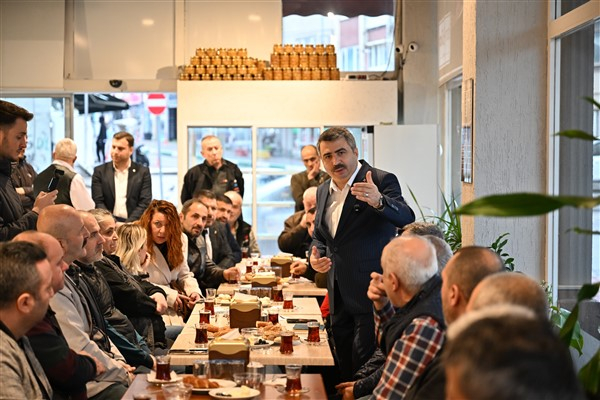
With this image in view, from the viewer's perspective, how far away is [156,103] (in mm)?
13516

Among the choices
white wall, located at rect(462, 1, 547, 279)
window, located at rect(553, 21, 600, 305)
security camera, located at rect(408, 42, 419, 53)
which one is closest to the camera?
window, located at rect(553, 21, 600, 305)

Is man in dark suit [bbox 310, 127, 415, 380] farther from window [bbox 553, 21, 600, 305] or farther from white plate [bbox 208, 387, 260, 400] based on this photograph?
white plate [bbox 208, 387, 260, 400]

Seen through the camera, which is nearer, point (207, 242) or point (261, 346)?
point (261, 346)

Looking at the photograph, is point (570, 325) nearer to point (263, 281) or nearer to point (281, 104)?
point (263, 281)

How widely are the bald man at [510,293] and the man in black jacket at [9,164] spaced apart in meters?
3.10

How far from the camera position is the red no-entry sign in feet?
44.2

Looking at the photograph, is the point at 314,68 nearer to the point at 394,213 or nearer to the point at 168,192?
the point at 168,192

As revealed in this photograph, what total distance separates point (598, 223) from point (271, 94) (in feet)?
22.3

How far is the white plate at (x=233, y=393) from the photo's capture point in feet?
11.6

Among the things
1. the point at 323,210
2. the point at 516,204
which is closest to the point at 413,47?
the point at 323,210

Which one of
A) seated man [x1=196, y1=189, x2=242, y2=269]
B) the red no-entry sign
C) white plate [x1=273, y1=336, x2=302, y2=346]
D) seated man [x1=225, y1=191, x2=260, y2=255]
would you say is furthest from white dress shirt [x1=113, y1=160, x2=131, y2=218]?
white plate [x1=273, y1=336, x2=302, y2=346]

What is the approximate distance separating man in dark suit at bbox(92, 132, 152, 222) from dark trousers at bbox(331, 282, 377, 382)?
5080mm

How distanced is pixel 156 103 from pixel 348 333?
27.5 ft

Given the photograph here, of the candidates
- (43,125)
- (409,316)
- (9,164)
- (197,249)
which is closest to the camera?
Result: (409,316)
